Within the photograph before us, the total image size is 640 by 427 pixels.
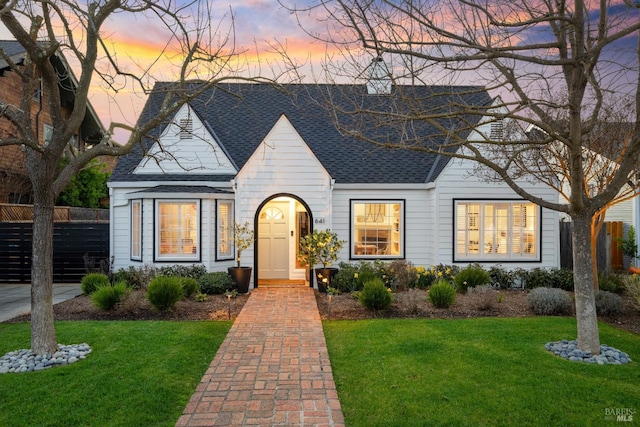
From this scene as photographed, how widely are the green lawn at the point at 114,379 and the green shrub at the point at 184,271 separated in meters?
4.18

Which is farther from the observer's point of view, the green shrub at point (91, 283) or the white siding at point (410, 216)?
the white siding at point (410, 216)

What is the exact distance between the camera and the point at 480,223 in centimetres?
1388

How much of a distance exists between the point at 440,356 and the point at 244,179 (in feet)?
27.6

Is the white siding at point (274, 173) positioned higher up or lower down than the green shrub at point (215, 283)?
higher up

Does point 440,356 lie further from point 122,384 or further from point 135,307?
point 135,307

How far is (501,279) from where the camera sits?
1326cm

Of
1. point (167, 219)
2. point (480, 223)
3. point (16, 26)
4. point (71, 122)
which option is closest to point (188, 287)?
point (167, 219)

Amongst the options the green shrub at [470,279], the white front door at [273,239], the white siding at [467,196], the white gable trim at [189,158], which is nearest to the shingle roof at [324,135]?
the white gable trim at [189,158]

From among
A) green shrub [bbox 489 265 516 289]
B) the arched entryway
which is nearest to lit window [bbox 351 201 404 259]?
the arched entryway

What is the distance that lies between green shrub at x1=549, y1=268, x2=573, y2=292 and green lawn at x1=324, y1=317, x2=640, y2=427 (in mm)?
4494

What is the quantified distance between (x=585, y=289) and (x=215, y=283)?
345 inches

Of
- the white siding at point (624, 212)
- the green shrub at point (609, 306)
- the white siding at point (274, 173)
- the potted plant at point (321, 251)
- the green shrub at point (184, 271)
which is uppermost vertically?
the white siding at point (274, 173)

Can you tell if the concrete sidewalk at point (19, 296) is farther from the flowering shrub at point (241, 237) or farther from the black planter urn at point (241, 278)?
the flowering shrub at point (241, 237)

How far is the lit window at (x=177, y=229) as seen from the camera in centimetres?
1323
